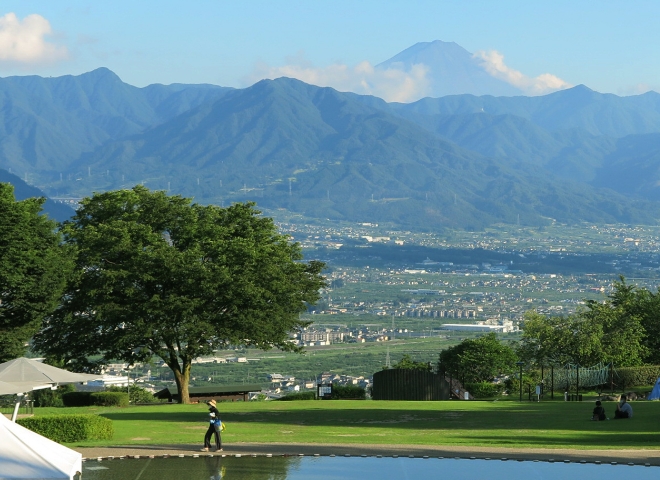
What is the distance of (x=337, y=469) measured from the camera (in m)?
22.9

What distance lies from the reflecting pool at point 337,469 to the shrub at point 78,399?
19512mm

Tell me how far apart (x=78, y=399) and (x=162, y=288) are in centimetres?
713

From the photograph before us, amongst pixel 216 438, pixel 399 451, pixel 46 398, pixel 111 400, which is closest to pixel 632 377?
pixel 111 400

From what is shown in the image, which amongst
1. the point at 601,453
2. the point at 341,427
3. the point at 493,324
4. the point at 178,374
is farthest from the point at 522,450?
the point at 493,324

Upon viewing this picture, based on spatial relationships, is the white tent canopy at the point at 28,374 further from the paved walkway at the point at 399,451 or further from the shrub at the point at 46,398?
the shrub at the point at 46,398

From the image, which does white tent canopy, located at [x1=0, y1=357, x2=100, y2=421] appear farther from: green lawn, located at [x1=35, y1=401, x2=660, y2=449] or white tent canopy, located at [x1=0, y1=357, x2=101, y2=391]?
green lawn, located at [x1=35, y1=401, x2=660, y2=449]

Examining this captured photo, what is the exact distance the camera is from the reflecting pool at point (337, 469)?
72.2ft

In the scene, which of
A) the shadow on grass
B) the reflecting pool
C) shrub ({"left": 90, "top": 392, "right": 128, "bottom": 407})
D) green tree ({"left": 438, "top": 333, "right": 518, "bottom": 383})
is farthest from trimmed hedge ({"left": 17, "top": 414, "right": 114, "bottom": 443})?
green tree ({"left": 438, "top": 333, "right": 518, "bottom": 383})

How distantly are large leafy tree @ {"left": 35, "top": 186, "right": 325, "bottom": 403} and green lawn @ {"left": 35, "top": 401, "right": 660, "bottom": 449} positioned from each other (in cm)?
648

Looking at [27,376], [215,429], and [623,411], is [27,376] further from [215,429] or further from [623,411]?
[623,411]

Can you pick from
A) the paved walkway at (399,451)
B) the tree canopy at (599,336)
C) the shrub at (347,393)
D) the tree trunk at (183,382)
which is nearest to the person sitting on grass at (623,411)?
the paved walkway at (399,451)

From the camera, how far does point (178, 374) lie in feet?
165

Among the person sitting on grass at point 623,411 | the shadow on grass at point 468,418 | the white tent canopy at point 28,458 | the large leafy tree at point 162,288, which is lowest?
the shadow on grass at point 468,418

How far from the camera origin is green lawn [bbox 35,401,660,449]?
27875 millimetres
